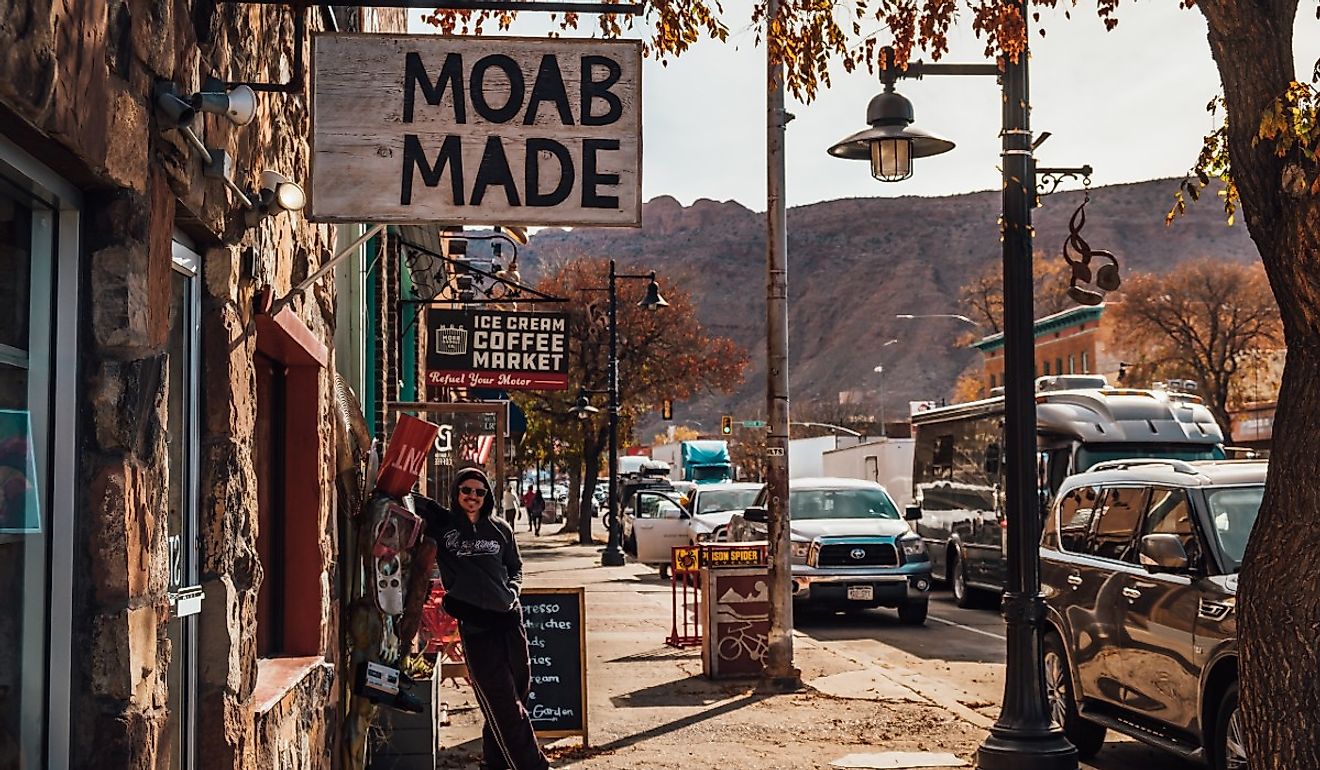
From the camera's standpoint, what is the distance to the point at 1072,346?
78.8m

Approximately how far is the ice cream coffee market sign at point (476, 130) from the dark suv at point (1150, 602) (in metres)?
4.14

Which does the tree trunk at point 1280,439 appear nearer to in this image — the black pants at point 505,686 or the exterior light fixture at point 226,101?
the exterior light fixture at point 226,101

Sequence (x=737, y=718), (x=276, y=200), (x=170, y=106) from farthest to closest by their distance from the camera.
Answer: (x=737, y=718)
(x=276, y=200)
(x=170, y=106)

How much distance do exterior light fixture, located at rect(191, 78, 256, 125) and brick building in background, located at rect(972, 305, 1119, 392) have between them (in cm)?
6929

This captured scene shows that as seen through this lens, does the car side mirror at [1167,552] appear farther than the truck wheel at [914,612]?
No

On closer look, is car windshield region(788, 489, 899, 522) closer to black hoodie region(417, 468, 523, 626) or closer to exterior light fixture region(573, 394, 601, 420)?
black hoodie region(417, 468, 523, 626)

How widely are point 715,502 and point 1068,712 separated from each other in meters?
17.8

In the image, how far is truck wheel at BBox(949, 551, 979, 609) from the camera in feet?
73.5

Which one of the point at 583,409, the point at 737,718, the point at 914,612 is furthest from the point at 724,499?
the point at 737,718

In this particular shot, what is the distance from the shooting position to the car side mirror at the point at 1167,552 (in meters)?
8.18

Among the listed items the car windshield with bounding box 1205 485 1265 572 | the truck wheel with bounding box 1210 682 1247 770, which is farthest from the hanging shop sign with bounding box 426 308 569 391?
the truck wheel with bounding box 1210 682 1247 770

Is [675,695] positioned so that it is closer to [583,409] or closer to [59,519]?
[59,519]

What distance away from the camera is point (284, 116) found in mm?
6641

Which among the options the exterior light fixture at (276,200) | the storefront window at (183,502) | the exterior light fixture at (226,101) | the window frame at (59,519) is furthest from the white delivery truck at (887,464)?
the window frame at (59,519)
